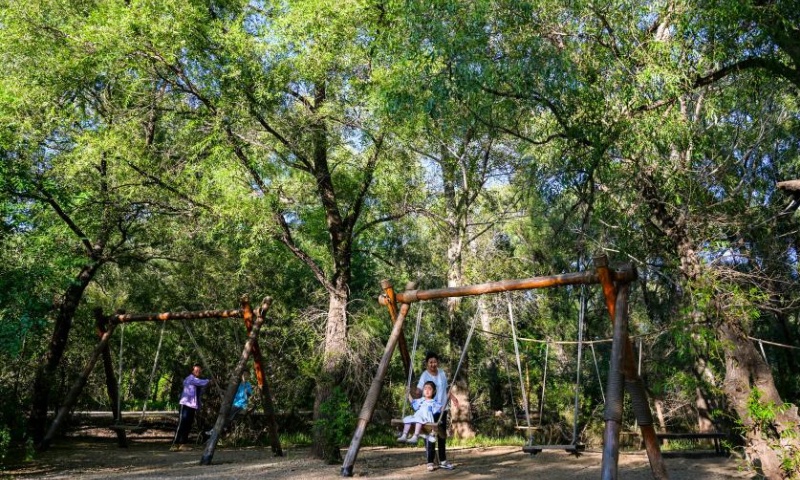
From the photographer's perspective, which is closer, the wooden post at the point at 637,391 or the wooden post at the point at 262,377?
the wooden post at the point at 637,391

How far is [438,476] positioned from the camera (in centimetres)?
796

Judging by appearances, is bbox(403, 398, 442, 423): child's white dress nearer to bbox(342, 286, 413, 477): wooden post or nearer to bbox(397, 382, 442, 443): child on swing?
bbox(397, 382, 442, 443): child on swing

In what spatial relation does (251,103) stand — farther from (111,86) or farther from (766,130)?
(766,130)

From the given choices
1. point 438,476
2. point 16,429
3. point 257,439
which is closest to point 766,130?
point 438,476

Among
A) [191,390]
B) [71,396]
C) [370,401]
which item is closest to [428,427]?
[370,401]

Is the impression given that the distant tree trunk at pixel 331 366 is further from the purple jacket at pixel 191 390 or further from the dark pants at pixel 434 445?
the purple jacket at pixel 191 390

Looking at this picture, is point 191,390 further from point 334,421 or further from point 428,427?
point 428,427

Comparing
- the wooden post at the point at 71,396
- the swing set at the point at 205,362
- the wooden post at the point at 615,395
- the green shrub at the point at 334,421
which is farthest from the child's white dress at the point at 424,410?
the wooden post at the point at 71,396

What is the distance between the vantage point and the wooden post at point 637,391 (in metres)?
6.69

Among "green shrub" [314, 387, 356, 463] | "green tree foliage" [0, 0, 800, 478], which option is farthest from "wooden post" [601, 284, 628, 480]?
"green shrub" [314, 387, 356, 463]

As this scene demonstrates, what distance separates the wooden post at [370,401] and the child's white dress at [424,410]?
0.44 metres

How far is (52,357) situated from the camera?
11797mm

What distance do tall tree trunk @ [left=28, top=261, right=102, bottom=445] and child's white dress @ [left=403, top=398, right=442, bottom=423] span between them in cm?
655

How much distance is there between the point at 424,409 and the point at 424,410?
1cm
